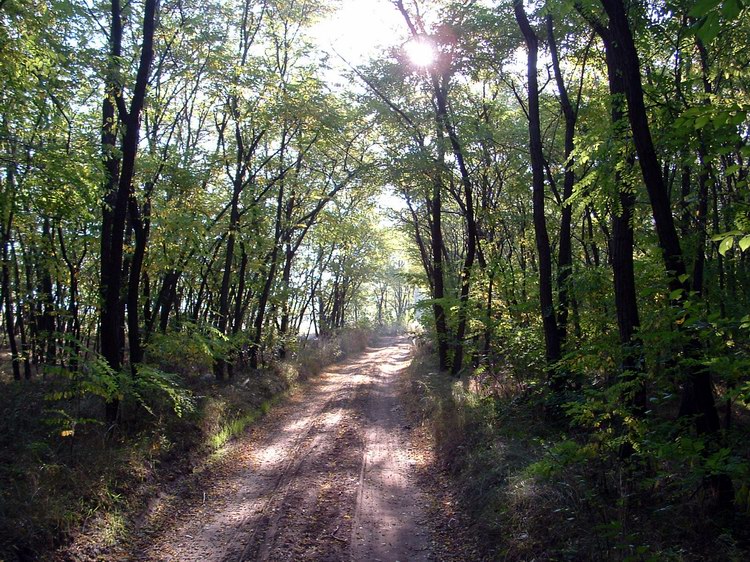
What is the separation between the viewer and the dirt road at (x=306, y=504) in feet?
18.9

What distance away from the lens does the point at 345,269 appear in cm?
3409

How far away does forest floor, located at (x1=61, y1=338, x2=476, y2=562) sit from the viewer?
5770mm

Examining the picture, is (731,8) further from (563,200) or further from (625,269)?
(563,200)

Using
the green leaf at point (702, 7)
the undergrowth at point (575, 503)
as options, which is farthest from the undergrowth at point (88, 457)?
the green leaf at point (702, 7)

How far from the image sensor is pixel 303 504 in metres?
6.97

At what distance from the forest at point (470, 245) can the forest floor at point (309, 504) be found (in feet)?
1.41

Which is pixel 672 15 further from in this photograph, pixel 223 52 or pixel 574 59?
pixel 223 52

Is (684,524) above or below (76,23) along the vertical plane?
below

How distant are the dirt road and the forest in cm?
70

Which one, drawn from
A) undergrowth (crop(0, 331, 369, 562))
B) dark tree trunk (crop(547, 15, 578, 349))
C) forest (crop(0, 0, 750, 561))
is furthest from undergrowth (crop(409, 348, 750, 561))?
undergrowth (crop(0, 331, 369, 562))

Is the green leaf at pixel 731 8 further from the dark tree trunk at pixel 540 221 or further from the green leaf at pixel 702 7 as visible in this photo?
the dark tree trunk at pixel 540 221

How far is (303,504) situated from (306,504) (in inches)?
1.7

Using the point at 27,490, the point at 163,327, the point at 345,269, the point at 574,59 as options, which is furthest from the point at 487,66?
the point at 345,269

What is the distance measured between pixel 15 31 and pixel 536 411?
1160 centimetres
